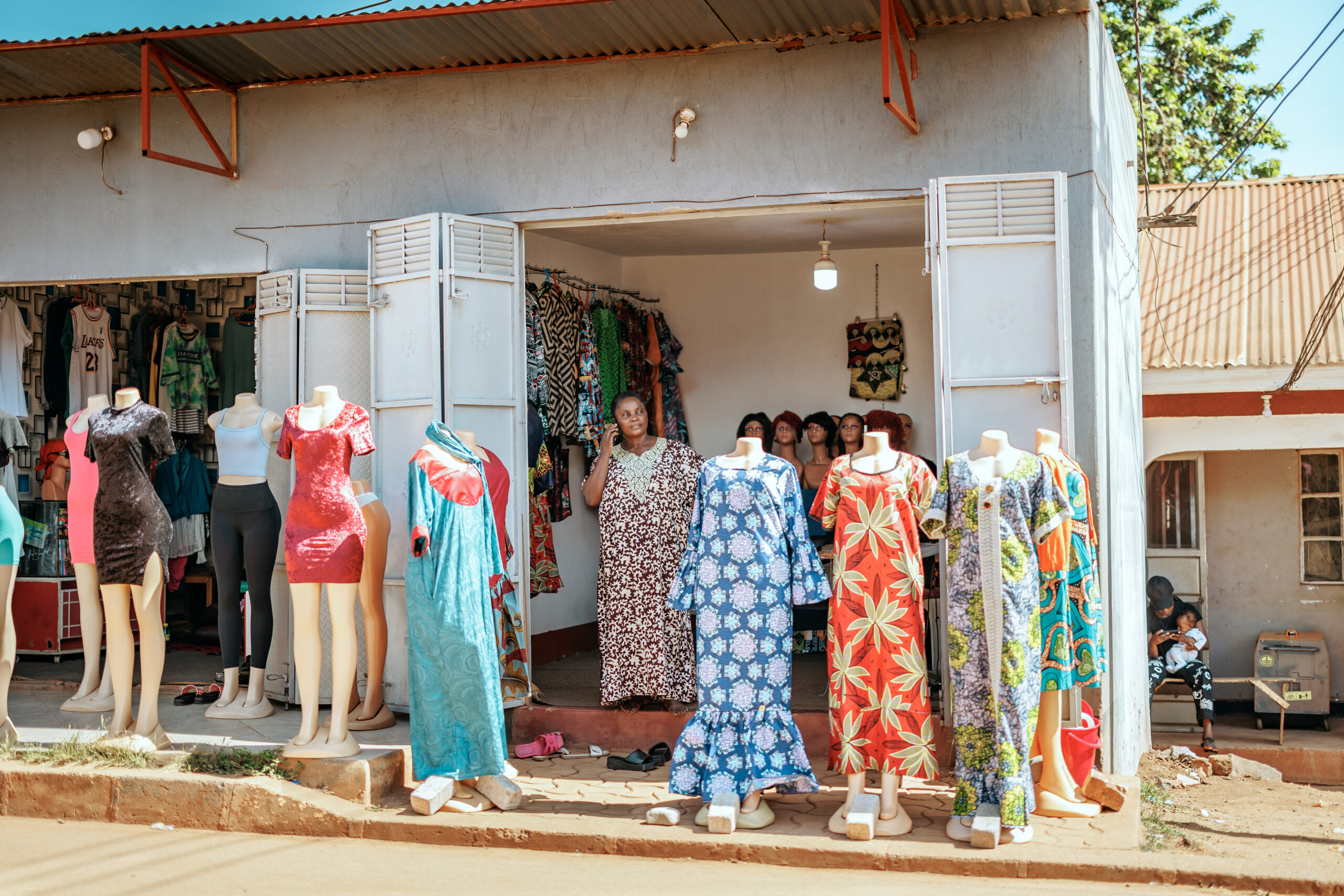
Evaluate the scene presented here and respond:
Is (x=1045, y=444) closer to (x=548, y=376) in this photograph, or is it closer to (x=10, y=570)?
(x=548, y=376)

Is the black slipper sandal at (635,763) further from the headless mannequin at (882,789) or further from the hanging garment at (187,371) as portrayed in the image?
the hanging garment at (187,371)

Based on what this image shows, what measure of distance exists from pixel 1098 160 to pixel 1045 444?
6.05 ft

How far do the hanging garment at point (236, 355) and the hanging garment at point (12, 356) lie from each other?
1340 millimetres

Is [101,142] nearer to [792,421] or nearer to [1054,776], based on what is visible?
[792,421]

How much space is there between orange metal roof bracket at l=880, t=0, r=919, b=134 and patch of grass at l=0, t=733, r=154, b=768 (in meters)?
4.70

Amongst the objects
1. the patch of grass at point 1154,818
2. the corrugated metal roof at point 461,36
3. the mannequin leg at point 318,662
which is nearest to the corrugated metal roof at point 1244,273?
the patch of grass at point 1154,818

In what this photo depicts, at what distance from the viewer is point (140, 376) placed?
8.73m

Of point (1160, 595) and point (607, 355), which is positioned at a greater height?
point (607, 355)

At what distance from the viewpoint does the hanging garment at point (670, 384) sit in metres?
8.98

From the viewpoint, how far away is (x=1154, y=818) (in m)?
5.41

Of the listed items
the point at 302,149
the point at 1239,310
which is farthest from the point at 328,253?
the point at 1239,310

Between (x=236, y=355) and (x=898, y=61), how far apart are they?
5.56 meters

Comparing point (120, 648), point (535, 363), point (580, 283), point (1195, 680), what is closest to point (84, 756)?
point (120, 648)

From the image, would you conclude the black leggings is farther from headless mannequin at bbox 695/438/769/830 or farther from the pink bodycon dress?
headless mannequin at bbox 695/438/769/830
